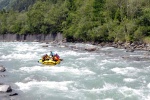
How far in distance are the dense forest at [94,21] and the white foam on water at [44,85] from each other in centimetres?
2798

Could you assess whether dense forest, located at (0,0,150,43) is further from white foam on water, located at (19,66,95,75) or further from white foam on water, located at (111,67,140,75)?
white foam on water, located at (19,66,95,75)

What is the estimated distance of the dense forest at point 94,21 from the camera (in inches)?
1887

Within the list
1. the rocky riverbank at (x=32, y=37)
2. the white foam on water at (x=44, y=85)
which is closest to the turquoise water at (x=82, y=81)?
the white foam on water at (x=44, y=85)

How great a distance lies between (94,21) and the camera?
59.7 metres

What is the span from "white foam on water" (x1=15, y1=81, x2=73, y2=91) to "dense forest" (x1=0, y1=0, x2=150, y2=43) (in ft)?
91.8

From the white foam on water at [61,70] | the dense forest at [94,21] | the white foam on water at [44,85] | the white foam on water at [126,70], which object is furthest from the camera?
the dense forest at [94,21]

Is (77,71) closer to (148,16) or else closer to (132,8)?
(148,16)

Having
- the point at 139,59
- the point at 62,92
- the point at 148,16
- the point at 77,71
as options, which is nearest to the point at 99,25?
the point at 148,16

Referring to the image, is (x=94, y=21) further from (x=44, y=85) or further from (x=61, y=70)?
(x=44, y=85)

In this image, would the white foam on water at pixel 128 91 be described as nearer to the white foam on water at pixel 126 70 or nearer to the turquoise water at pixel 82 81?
the turquoise water at pixel 82 81

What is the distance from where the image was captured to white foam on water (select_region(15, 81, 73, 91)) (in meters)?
19.3

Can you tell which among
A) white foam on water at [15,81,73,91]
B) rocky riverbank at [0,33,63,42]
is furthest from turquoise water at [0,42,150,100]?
rocky riverbank at [0,33,63,42]

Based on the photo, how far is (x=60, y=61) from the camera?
31.2m

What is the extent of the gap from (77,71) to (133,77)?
5397 mm
